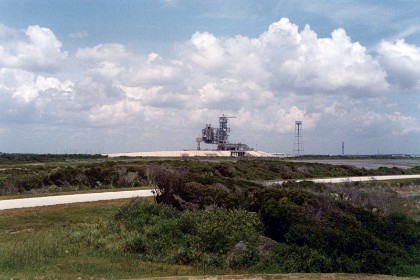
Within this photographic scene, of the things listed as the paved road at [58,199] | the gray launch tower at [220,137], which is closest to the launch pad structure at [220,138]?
the gray launch tower at [220,137]

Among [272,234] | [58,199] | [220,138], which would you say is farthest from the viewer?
[220,138]

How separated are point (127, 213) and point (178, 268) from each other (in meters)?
4.73

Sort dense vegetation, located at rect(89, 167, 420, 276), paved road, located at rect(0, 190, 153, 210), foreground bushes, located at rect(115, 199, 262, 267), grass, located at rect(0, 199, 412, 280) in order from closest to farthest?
grass, located at rect(0, 199, 412, 280) < dense vegetation, located at rect(89, 167, 420, 276) < foreground bushes, located at rect(115, 199, 262, 267) < paved road, located at rect(0, 190, 153, 210)

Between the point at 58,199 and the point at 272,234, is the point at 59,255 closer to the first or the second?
the point at 272,234

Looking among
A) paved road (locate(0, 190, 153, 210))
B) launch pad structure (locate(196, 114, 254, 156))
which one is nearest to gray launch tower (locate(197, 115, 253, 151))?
launch pad structure (locate(196, 114, 254, 156))

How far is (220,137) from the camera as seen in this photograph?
11456cm

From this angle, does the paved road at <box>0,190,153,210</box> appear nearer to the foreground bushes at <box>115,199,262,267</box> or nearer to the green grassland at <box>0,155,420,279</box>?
the green grassland at <box>0,155,420,279</box>

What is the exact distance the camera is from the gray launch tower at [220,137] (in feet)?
371

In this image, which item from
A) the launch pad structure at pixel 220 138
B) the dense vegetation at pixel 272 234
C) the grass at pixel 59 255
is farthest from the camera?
the launch pad structure at pixel 220 138

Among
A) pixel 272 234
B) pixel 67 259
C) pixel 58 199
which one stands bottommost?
pixel 67 259

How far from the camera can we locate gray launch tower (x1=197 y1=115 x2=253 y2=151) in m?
113

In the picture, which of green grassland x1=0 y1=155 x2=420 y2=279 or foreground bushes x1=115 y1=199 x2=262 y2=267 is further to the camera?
foreground bushes x1=115 y1=199 x2=262 y2=267

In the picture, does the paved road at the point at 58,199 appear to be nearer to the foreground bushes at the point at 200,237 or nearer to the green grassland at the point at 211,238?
the green grassland at the point at 211,238

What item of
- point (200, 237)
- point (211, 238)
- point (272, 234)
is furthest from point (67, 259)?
point (272, 234)
